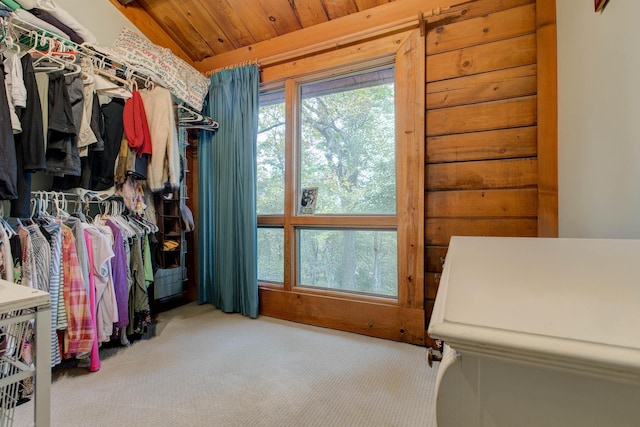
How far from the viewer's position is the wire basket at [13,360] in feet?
2.60

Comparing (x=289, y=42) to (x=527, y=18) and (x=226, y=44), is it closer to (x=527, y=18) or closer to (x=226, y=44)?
(x=226, y=44)

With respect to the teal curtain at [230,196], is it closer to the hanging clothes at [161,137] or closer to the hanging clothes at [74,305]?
the hanging clothes at [161,137]

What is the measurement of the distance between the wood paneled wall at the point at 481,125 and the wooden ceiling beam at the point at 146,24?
234 centimetres

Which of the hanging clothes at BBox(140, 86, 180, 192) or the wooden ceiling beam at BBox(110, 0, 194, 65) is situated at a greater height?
the wooden ceiling beam at BBox(110, 0, 194, 65)

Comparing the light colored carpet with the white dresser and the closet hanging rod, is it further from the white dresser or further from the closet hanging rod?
the closet hanging rod

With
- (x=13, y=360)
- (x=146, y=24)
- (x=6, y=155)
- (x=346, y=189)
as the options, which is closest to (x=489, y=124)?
(x=346, y=189)

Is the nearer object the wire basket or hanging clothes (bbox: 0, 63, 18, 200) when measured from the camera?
the wire basket

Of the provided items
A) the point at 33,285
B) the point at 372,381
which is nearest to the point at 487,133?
the point at 372,381

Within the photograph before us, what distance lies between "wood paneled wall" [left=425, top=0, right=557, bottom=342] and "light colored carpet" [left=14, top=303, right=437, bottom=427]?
0.62 meters

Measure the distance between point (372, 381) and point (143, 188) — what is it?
2.15m

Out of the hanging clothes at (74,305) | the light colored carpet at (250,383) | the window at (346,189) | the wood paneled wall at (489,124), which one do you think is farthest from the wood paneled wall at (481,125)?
the hanging clothes at (74,305)

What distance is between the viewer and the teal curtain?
Answer: 245 centimetres

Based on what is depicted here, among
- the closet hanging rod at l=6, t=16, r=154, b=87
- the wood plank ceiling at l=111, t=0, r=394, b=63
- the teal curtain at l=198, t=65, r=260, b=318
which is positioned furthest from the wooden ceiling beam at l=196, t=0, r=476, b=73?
the closet hanging rod at l=6, t=16, r=154, b=87

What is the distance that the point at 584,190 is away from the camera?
1.23 metres
